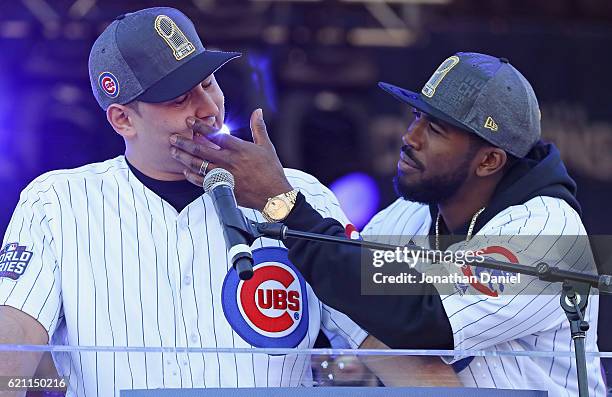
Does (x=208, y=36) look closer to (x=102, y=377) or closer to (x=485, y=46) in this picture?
(x=485, y=46)

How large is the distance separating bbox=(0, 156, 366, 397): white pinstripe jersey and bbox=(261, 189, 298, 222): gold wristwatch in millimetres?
181

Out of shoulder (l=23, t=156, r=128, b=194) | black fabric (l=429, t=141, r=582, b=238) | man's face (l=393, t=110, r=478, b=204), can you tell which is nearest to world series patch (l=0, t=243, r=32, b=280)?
shoulder (l=23, t=156, r=128, b=194)

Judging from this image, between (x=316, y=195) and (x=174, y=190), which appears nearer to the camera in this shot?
(x=174, y=190)

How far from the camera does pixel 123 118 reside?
133 inches

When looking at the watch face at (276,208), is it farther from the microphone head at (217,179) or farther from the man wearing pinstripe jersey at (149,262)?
the microphone head at (217,179)

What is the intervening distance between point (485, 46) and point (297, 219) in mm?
3705

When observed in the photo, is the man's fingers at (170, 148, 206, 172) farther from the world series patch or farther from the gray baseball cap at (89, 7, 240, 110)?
the world series patch

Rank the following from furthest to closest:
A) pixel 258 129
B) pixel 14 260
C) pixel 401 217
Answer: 1. pixel 401 217
2. pixel 258 129
3. pixel 14 260

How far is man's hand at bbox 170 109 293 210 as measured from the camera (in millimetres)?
3115

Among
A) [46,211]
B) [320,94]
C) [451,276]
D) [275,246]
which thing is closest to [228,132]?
[275,246]

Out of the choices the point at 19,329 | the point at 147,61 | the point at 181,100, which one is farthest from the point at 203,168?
the point at 19,329

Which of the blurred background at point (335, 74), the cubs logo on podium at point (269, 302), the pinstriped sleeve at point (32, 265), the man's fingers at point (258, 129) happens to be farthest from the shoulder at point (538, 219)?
the blurred background at point (335, 74)

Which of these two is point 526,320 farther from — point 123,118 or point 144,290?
point 123,118

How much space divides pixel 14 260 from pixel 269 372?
75 cm
